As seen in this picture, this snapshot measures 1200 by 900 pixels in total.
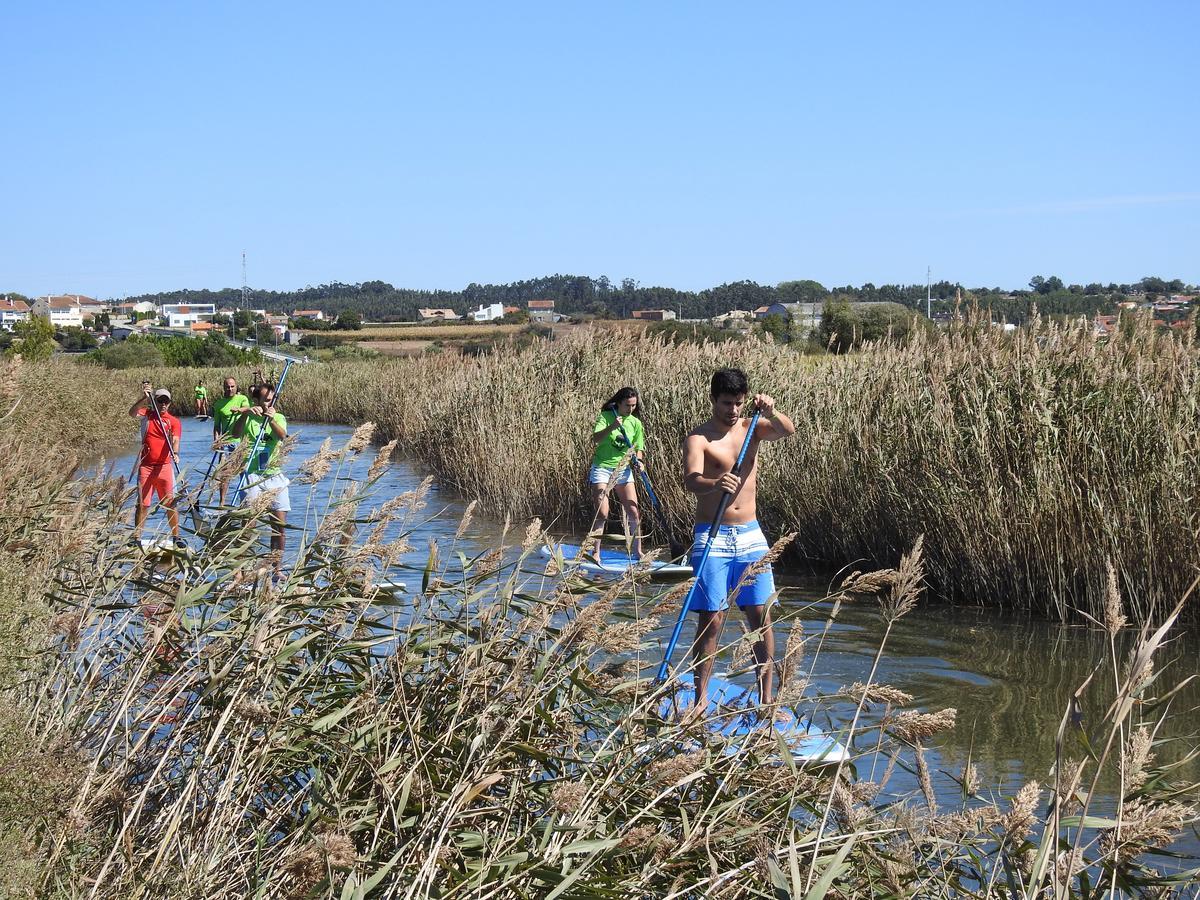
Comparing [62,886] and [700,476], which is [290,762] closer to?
[62,886]

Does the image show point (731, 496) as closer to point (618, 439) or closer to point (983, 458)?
point (983, 458)

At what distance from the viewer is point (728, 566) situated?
7.02 metres

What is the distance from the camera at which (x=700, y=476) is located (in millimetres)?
7168

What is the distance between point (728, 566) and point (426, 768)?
3.58 meters

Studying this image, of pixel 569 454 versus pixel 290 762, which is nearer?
pixel 290 762

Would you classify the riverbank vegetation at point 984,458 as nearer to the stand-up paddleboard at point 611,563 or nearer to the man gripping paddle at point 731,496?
the stand-up paddleboard at point 611,563

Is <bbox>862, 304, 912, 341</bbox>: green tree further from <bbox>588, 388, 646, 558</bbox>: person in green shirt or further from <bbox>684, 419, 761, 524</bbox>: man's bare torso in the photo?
<bbox>684, 419, 761, 524</bbox>: man's bare torso

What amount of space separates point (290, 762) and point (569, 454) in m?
12.7

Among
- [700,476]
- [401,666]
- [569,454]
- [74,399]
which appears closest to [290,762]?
A: [401,666]

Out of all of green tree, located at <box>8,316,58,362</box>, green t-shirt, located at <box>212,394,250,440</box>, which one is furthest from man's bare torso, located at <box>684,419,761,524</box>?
green tree, located at <box>8,316,58,362</box>

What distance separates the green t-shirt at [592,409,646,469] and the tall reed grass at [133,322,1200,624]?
1711 mm

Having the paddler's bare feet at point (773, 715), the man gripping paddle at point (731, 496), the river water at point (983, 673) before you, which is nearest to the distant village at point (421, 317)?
the river water at point (983, 673)

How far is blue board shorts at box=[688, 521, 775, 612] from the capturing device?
680cm

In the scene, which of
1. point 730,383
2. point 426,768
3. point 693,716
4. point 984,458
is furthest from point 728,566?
point 984,458
